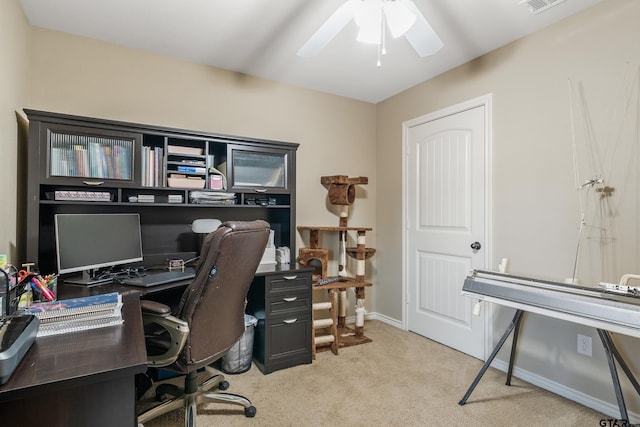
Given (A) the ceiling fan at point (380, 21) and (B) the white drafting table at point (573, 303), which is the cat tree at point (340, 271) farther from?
(A) the ceiling fan at point (380, 21)

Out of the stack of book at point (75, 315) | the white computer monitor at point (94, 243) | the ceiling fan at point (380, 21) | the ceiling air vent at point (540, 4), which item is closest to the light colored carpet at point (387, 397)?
the white computer monitor at point (94, 243)

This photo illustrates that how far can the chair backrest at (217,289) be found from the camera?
5.17ft

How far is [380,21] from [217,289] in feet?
5.03

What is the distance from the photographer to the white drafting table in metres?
1.46

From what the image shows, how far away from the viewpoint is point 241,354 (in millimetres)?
2457

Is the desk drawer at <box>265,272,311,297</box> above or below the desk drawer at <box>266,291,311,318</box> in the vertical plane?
above

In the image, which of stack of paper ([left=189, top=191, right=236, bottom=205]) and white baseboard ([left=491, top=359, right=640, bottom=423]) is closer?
white baseboard ([left=491, top=359, right=640, bottom=423])

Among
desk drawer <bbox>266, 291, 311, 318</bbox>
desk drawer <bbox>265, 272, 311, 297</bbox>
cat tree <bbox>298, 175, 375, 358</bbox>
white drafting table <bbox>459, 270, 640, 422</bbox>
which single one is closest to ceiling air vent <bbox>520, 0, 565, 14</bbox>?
white drafting table <bbox>459, 270, 640, 422</bbox>

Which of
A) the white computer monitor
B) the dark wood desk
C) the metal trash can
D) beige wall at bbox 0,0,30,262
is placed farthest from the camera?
the metal trash can

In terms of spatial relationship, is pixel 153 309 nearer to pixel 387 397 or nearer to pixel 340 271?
pixel 387 397

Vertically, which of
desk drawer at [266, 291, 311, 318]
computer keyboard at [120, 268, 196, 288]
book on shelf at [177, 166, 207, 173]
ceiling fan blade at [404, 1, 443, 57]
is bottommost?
desk drawer at [266, 291, 311, 318]

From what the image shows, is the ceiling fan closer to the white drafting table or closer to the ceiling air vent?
the ceiling air vent

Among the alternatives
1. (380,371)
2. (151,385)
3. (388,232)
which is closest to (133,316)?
(151,385)

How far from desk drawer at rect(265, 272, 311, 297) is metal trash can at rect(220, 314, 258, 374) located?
28cm
